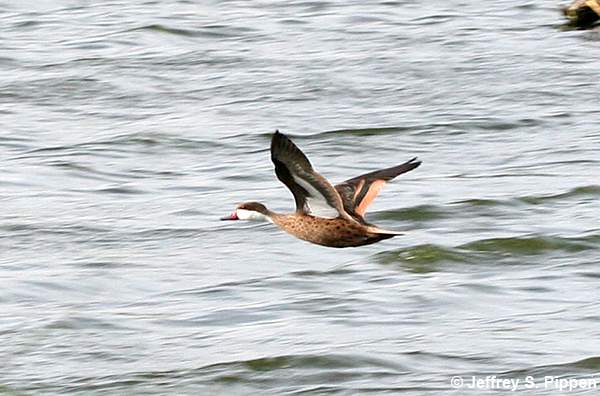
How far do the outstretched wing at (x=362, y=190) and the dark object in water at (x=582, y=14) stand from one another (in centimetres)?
891

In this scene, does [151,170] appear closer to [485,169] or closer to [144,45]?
[485,169]

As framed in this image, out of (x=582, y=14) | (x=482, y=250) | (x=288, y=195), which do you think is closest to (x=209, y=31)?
(x=582, y=14)

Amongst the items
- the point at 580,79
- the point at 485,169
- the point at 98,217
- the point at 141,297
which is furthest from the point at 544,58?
the point at 141,297

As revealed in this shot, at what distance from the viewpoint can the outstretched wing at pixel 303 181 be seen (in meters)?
9.16

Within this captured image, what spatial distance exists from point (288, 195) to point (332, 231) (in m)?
4.01

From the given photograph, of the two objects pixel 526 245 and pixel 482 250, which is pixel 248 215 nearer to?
pixel 482 250

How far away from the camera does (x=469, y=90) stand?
17.0 m

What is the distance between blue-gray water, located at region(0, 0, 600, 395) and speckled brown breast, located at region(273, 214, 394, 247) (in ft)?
2.47

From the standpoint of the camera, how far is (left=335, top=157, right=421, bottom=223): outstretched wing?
33.6 ft

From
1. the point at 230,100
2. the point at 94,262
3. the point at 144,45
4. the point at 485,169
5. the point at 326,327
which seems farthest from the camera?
the point at 144,45

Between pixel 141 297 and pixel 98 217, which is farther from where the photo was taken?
pixel 98 217

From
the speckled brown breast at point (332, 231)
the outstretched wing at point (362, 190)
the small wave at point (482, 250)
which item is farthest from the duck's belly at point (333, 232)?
the small wave at point (482, 250)

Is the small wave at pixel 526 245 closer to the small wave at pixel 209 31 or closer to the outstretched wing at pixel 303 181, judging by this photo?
the outstretched wing at pixel 303 181

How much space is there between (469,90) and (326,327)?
627 cm
